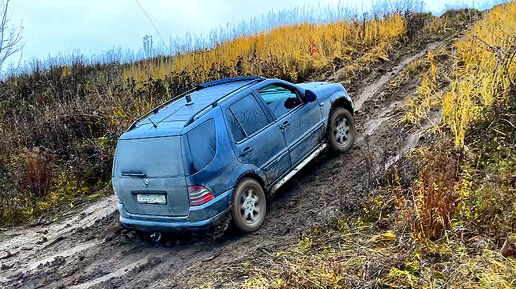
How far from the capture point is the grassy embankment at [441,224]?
3.99m

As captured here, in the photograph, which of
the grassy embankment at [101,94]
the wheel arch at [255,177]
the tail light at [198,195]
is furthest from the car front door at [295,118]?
the grassy embankment at [101,94]

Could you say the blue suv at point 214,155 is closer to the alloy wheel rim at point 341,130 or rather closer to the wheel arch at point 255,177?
the wheel arch at point 255,177

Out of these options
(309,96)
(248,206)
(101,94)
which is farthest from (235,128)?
(101,94)

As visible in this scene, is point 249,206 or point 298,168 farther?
point 298,168

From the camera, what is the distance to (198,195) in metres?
5.68

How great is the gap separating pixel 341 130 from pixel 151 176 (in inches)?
139

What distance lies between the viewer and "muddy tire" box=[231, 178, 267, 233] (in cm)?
598

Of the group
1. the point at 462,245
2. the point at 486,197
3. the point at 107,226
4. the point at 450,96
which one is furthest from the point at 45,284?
the point at 450,96

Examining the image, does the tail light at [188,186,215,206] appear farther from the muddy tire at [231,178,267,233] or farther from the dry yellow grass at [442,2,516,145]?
the dry yellow grass at [442,2,516,145]

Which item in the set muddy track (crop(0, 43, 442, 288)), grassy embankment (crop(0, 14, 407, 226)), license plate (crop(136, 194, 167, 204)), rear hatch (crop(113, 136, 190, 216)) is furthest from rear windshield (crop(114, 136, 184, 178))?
grassy embankment (crop(0, 14, 407, 226))

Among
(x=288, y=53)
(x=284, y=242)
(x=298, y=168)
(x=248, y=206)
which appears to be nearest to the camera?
(x=284, y=242)

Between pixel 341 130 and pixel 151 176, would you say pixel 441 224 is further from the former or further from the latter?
pixel 341 130

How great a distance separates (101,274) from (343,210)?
10.3 ft

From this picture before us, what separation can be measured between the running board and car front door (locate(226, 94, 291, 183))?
0.10 metres
